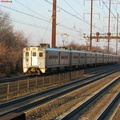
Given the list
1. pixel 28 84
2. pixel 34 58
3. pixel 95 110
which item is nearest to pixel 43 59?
pixel 34 58

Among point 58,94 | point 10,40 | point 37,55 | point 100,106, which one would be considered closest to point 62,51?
point 37,55

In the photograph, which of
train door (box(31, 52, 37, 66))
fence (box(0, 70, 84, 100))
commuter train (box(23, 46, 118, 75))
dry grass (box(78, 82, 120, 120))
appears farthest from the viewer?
train door (box(31, 52, 37, 66))

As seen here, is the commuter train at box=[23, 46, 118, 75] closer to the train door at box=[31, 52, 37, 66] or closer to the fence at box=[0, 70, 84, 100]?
the train door at box=[31, 52, 37, 66]

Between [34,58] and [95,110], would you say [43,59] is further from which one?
[95,110]

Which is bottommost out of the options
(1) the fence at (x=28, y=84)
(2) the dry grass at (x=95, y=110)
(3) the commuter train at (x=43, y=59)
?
(2) the dry grass at (x=95, y=110)

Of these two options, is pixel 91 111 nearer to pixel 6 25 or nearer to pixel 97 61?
pixel 97 61

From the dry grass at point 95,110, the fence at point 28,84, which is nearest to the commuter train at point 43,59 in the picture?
the fence at point 28,84

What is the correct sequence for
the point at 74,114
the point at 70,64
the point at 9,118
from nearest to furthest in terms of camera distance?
1. the point at 9,118
2. the point at 74,114
3. the point at 70,64

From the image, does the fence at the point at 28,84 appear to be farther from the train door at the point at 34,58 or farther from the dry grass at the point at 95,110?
the dry grass at the point at 95,110

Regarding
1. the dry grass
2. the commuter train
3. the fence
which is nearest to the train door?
the commuter train

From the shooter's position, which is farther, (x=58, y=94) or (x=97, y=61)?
(x=97, y=61)

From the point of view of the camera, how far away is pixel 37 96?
1344 cm

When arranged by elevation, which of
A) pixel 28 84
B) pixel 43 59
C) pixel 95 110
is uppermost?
pixel 43 59

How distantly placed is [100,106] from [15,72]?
18250 millimetres
